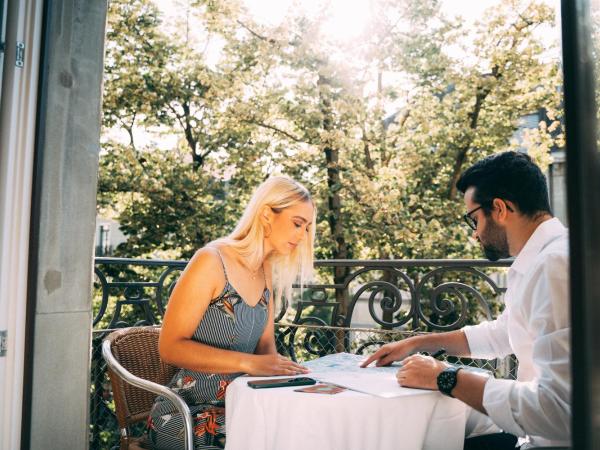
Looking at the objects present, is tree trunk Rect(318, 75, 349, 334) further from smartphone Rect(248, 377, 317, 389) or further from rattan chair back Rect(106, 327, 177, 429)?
smartphone Rect(248, 377, 317, 389)

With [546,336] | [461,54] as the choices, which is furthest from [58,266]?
[461,54]

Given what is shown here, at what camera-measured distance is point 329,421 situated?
5.82 ft

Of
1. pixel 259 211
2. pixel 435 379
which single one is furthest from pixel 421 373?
pixel 259 211

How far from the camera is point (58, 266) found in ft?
6.81

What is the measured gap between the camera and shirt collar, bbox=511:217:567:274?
6.98 feet

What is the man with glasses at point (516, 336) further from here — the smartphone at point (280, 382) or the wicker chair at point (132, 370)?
the wicker chair at point (132, 370)

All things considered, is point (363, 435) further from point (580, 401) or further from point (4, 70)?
point (4, 70)

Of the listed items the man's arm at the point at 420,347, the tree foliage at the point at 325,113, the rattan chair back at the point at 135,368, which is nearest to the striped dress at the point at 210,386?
the rattan chair back at the point at 135,368

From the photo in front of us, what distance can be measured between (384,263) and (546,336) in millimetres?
2161

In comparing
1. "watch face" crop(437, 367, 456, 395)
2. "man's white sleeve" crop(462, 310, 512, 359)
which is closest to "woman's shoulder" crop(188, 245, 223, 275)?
"watch face" crop(437, 367, 456, 395)

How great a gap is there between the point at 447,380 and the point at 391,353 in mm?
529

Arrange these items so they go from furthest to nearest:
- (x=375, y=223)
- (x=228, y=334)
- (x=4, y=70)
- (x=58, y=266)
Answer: (x=375, y=223)
(x=228, y=334)
(x=58, y=266)
(x=4, y=70)

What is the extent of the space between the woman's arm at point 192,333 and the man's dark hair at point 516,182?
101 cm

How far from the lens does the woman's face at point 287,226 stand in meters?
2.68
